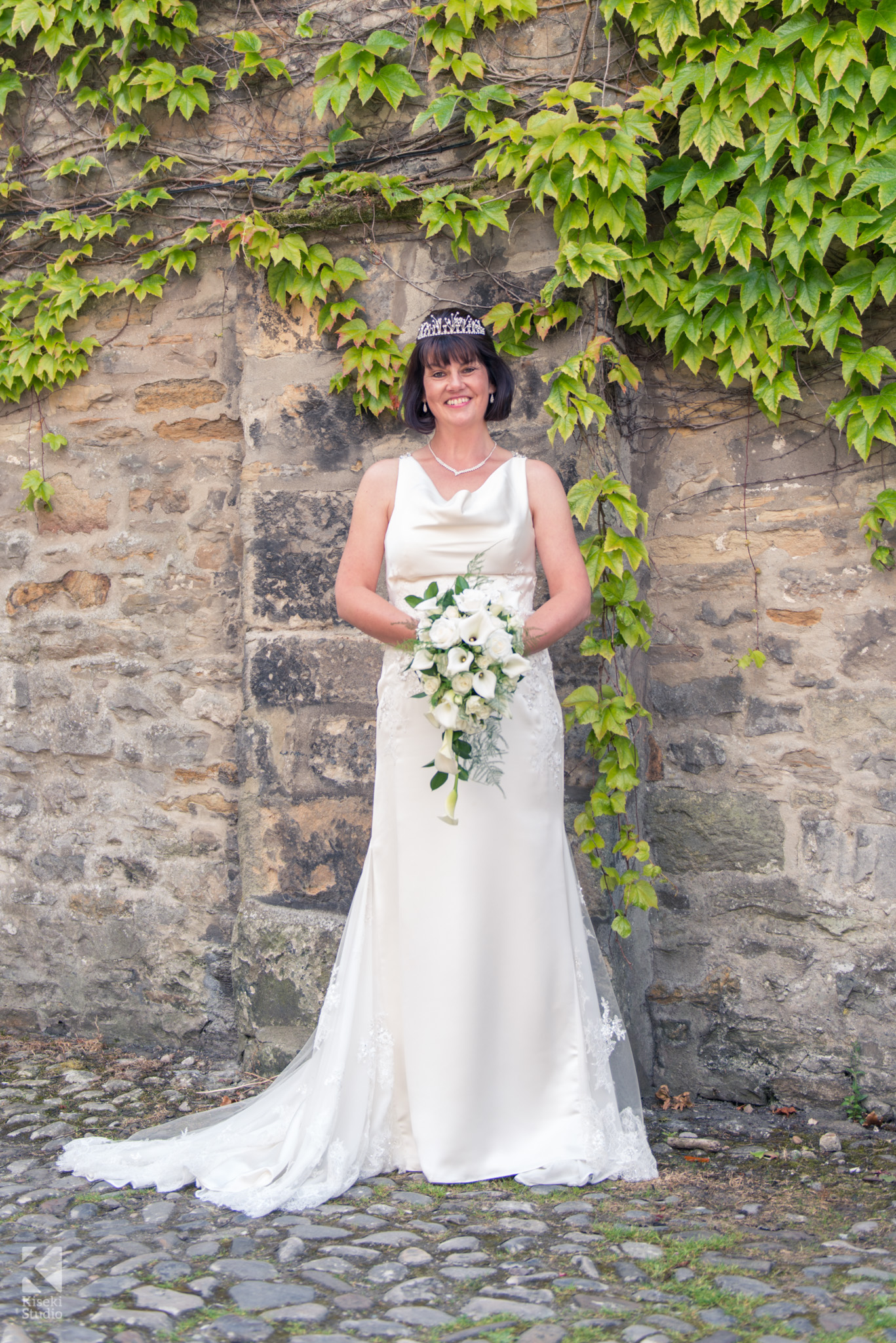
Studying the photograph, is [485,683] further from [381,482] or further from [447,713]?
[381,482]

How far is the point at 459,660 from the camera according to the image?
234cm

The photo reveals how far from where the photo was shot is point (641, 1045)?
328 centimetres

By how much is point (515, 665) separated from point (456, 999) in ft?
2.84

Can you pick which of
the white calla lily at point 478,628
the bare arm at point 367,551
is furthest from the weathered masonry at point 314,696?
the white calla lily at point 478,628

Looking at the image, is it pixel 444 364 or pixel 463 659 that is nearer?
pixel 463 659

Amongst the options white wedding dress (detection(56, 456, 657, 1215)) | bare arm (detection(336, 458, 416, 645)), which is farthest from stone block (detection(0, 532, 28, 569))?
white wedding dress (detection(56, 456, 657, 1215))

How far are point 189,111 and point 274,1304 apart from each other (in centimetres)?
335

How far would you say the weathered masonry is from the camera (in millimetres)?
3143

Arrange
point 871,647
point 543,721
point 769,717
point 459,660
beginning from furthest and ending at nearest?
1. point 769,717
2. point 871,647
3. point 543,721
4. point 459,660

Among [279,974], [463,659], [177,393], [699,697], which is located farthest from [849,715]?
[177,393]

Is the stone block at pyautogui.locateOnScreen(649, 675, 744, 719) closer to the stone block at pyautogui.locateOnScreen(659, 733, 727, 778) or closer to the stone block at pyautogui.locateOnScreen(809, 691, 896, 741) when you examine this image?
the stone block at pyautogui.locateOnScreen(659, 733, 727, 778)

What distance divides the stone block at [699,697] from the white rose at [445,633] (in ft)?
3.83

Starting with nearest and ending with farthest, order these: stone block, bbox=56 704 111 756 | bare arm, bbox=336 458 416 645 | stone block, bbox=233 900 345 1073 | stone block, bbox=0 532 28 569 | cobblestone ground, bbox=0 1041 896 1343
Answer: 1. cobblestone ground, bbox=0 1041 896 1343
2. bare arm, bbox=336 458 416 645
3. stone block, bbox=233 900 345 1073
4. stone block, bbox=56 704 111 756
5. stone block, bbox=0 532 28 569

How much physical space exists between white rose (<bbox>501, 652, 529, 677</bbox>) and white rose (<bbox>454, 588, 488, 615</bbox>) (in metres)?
0.12
